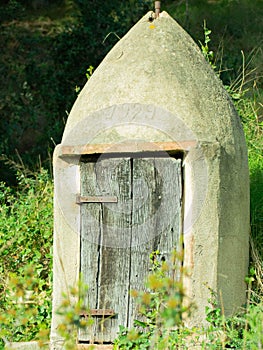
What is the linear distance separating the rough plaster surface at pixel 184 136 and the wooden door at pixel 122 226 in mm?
110

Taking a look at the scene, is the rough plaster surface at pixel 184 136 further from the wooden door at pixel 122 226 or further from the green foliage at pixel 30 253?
the green foliage at pixel 30 253

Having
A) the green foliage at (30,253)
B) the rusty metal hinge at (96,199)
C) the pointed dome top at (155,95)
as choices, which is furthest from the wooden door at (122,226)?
the green foliage at (30,253)

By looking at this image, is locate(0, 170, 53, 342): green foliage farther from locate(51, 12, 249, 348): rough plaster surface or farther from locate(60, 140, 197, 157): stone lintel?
locate(60, 140, 197, 157): stone lintel

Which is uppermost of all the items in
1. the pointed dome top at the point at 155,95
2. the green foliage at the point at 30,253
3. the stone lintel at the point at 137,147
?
the pointed dome top at the point at 155,95

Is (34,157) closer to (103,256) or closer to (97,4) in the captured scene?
(97,4)

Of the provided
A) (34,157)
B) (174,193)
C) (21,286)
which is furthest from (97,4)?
(21,286)

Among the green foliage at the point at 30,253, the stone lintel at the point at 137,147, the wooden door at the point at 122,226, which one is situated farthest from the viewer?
the green foliage at the point at 30,253

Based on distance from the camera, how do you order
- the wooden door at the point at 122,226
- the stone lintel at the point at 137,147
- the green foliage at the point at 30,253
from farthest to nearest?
the green foliage at the point at 30,253, the wooden door at the point at 122,226, the stone lintel at the point at 137,147

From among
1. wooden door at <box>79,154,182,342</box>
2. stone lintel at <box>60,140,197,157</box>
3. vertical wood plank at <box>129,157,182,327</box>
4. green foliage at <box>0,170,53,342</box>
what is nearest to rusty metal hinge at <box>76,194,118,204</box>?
wooden door at <box>79,154,182,342</box>

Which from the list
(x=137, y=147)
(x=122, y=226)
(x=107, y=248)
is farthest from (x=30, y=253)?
(x=137, y=147)

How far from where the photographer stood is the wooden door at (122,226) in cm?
480

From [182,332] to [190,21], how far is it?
30.3ft

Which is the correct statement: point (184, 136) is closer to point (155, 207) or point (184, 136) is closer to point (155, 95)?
point (155, 95)

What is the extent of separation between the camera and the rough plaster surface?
477 cm
